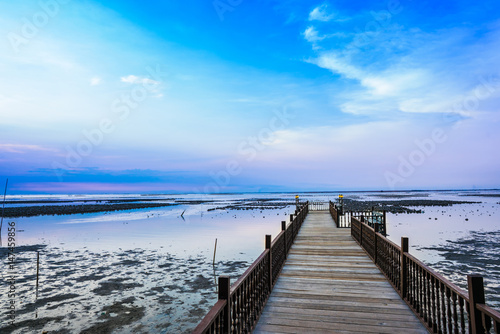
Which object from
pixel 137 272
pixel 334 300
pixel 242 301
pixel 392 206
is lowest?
pixel 392 206

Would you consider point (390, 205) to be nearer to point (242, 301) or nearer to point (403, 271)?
point (403, 271)

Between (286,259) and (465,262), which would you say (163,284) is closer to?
(286,259)

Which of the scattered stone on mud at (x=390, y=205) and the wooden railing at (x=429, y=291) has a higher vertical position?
the wooden railing at (x=429, y=291)

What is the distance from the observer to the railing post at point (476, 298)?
371 centimetres

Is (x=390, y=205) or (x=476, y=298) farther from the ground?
(x=476, y=298)

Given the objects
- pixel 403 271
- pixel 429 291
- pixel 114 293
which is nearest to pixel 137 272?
pixel 114 293

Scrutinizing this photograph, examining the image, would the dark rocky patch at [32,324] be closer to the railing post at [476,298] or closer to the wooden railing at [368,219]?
the railing post at [476,298]

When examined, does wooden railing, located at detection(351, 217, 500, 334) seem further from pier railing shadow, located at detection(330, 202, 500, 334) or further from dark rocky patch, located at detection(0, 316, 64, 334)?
dark rocky patch, located at detection(0, 316, 64, 334)

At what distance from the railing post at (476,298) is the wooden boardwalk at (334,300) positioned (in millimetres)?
1480

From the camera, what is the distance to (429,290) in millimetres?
5148

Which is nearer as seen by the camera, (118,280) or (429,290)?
(429,290)

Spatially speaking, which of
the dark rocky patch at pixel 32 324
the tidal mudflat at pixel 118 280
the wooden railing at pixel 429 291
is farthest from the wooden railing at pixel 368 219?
the dark rocky patch at pixel 32 324

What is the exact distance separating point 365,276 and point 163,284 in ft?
28.7

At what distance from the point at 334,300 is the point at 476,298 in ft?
10.6
